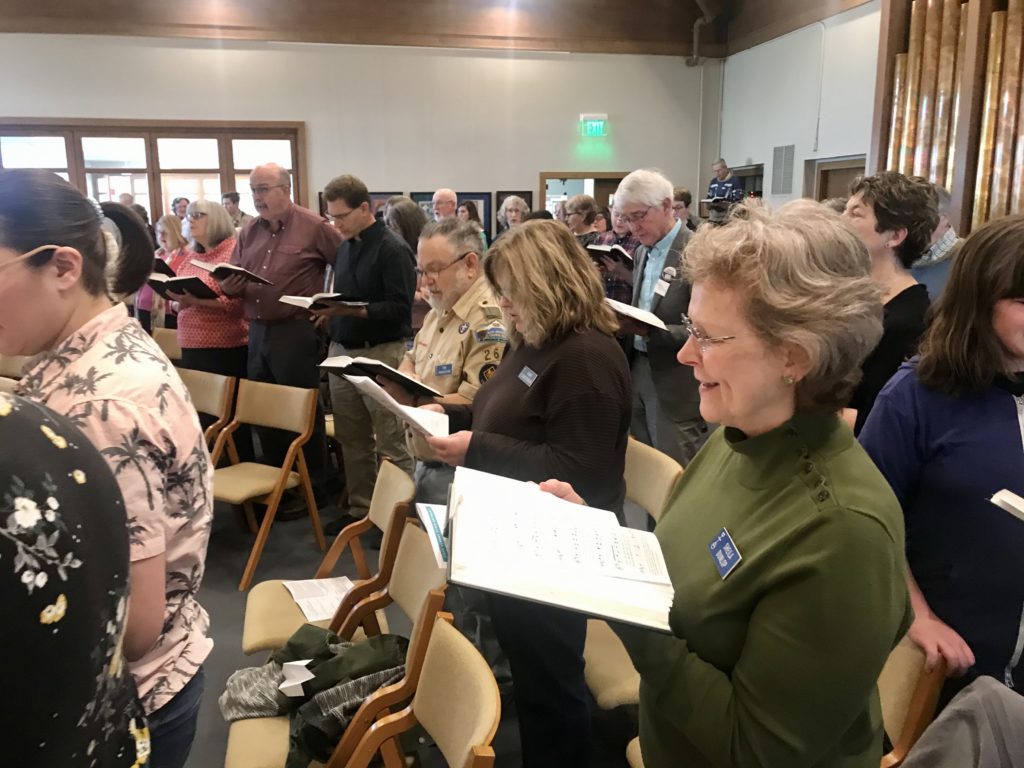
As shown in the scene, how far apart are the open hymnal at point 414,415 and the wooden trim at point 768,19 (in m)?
7.37

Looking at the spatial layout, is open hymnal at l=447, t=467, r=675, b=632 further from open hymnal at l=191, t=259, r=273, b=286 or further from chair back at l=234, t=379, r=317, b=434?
open hymnal at l=191, t=259, r=273, b=286

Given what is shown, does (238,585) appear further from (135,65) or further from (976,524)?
(135,65)

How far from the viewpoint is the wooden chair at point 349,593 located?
216cm

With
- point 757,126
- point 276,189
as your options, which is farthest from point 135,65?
point 757,126

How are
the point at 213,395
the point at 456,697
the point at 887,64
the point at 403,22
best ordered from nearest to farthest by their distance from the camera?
the point at 456,697 < the point at 213,395 < the point at 887,64 < the point at 403,22

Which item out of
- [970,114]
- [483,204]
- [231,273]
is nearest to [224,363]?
[231,273]

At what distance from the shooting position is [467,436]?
1.90 m

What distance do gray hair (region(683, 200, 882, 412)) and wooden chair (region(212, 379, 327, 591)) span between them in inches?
108

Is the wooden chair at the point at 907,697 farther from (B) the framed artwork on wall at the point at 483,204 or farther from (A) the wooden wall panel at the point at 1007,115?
(B) the framed artwork on wall at the point at 483,204

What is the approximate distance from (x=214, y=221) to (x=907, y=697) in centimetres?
434

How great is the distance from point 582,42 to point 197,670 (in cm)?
989

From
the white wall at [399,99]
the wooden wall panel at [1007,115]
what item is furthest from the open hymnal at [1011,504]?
the white wall at [399,99]

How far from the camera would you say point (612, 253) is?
421 centimetres

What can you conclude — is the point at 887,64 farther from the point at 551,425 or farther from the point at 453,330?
the point at 551,425
